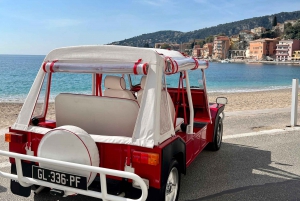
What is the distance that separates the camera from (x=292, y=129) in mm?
8539

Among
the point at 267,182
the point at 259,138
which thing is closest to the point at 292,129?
the point at 259,138

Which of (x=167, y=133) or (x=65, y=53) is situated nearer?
(x=167, y=133)

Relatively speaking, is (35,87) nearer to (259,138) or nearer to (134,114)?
(134,114)

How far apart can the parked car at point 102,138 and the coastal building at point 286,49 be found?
168 meters

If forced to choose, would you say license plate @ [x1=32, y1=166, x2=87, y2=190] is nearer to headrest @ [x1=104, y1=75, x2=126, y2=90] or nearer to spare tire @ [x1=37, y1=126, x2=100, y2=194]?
spare tire @ [x1=37, y1=126, x2=100, y2=194]

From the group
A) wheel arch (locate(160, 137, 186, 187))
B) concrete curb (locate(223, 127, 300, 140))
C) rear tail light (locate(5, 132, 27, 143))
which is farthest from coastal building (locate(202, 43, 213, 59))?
rear tail light (locate(5, 132, 27, 143))

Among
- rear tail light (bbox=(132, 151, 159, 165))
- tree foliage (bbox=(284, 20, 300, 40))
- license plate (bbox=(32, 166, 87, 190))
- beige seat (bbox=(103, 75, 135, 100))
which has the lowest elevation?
license plate (bbox=(32, 166, 87, 190))

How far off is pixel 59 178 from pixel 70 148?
32cm

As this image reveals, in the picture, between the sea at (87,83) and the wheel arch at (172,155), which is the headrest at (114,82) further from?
the wheel arch at (172,155)

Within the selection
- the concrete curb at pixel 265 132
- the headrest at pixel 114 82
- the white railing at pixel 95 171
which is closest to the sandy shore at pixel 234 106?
the concrete curb at pixel 265 132

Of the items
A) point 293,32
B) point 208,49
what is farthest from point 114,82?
point 293,32

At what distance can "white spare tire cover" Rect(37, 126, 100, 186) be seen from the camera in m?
3.02

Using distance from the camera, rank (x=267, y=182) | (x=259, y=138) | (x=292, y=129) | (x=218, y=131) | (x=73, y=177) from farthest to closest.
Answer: (x=292, y=129), (x=259, y=138), (x=218, y=131), (x=267, y=182), (x=73, y=177)

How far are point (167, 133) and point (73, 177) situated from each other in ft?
3.50
